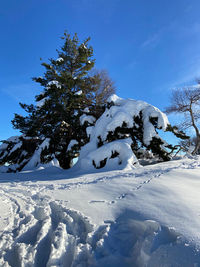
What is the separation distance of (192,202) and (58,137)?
9339 mm

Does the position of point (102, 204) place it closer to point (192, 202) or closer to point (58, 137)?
point (192, 202)

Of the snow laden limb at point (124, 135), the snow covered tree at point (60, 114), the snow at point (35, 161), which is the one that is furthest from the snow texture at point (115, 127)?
the snow at point (35, 161)

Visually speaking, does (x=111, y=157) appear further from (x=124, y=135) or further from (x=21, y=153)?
(x=21, y=153)

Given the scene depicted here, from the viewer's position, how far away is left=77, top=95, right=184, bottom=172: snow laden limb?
6477 millimetres

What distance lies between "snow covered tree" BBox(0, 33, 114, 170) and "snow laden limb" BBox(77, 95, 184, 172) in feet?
6.13

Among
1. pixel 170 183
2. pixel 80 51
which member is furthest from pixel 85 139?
pixel 170 183

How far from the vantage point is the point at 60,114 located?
1021 centimetres

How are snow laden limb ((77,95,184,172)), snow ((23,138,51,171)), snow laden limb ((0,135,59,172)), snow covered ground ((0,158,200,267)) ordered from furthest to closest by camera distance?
snow laden limb ((0,135,59,172))
snow ((23,138,51,171))
snow laden limb ((77,95,184,172))
snow covered ground ((0,158,200,267))

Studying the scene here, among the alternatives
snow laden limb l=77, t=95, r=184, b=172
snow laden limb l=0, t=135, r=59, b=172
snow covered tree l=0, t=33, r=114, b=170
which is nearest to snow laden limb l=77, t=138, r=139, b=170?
snow laden limb l=77, t=95, r=184, b=172

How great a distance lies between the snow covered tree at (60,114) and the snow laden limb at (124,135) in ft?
6.13

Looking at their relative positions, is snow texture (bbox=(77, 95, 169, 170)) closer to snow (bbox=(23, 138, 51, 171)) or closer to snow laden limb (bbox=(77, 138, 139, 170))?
snow laden limb (bbox=(77, 138, 139, 170))

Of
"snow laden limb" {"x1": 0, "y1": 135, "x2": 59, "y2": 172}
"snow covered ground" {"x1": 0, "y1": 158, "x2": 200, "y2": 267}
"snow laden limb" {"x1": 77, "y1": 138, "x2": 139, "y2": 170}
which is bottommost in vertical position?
"snow covered ground" {"x1": 0, "y1": 158, "x2": 200, "y2": 267}

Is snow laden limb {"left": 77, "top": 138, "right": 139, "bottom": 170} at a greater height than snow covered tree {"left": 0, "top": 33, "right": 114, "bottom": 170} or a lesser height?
lesser

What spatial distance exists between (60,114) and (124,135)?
16.3 feet
